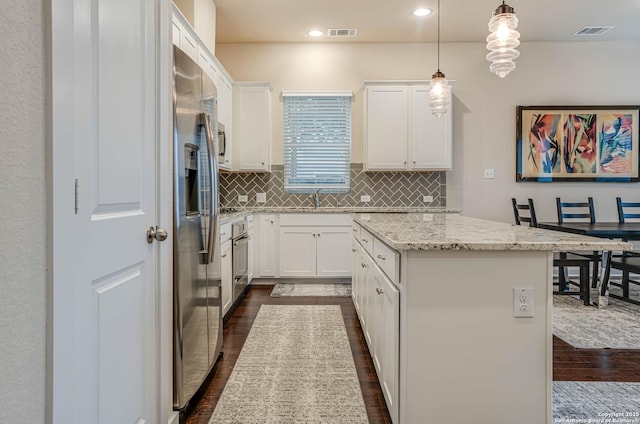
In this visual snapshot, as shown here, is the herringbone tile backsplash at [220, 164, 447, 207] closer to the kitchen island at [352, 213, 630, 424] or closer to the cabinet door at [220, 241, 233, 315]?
the cabinet door at [220, 241, 233, 315]

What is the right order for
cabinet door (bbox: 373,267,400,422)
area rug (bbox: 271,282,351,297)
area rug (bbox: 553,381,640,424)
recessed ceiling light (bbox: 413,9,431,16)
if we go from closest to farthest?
1. cabinet door (bbox: 373,267,400,422)
2. area rug (bbox: 553,381,640,424)
3. recessed ceiling light (bbox: 413,9,431,16)
4. area rug (bbox: 271,282,351,297)

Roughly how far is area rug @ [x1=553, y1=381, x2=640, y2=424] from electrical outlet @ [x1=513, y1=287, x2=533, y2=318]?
0.70 m

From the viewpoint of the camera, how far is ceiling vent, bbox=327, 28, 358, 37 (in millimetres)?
4668

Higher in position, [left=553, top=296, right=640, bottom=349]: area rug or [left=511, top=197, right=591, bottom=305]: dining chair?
[left=511, top=197, right=591, bottom=305]: dining chair

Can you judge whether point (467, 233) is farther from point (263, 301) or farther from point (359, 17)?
point (359, 17)

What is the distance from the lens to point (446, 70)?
5.07m

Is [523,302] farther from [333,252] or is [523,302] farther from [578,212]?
[578,212]

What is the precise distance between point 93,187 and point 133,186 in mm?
265

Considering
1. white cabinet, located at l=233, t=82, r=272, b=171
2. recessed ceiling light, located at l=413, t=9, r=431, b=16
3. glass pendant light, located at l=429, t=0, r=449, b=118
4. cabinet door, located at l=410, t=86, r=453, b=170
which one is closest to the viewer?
glass pendant light, located at l=429, t=0, r=449, b=118

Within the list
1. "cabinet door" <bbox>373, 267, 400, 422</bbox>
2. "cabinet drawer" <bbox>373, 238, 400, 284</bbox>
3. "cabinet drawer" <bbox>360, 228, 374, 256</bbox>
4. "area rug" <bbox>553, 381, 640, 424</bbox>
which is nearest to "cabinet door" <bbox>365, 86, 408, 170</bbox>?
"cabinet drawer" <bbox>360, 228, 374, 256</bbox>

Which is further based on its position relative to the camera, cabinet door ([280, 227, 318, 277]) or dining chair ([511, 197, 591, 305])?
cabinet door ([280, 227, 318, 277])

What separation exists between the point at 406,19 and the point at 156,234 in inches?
159

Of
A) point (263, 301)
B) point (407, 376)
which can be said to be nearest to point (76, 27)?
point (407, 376)

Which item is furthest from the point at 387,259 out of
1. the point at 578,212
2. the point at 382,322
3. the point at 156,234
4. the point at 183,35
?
the point at 578,212
